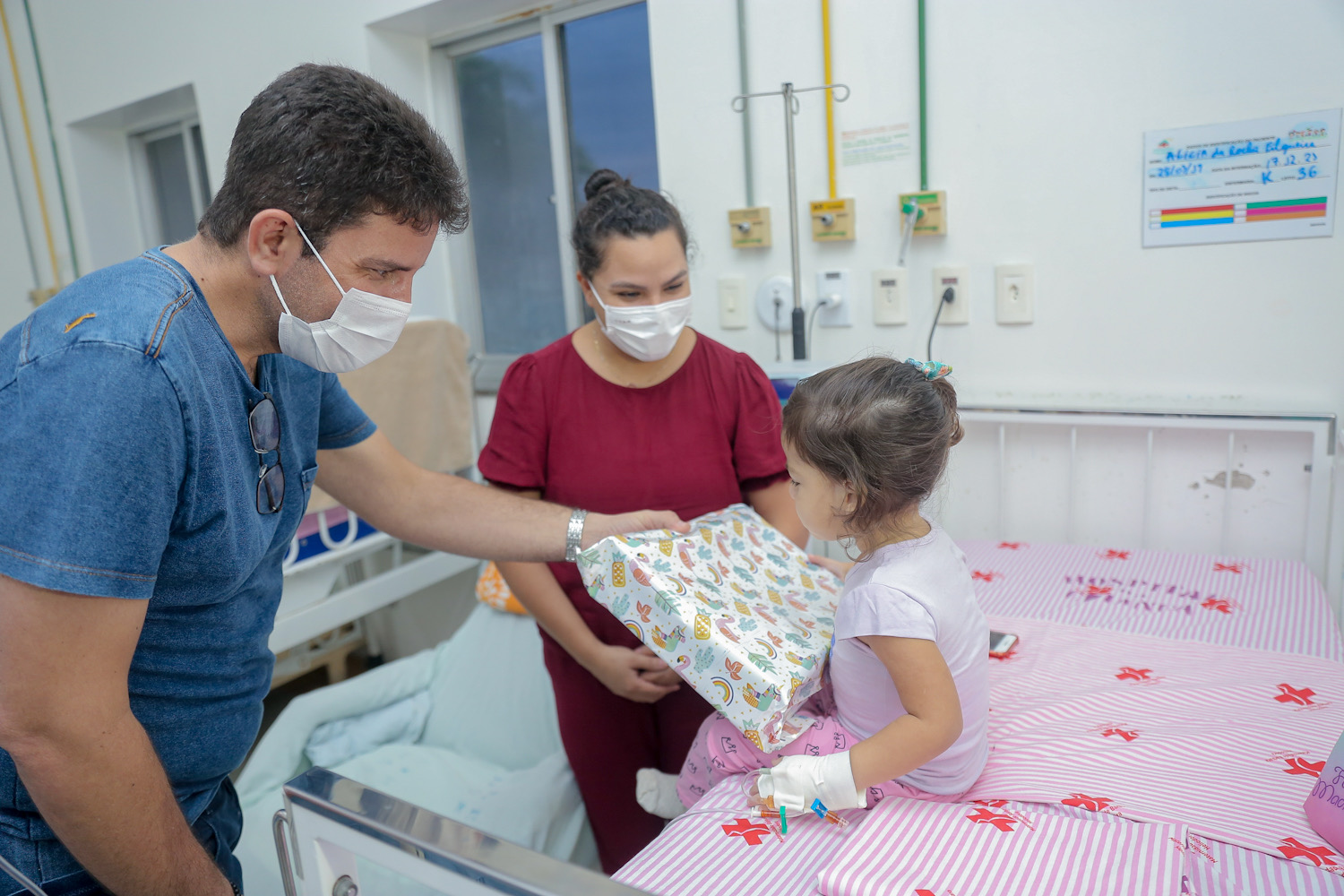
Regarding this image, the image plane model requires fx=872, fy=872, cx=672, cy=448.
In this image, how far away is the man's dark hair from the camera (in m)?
0.89

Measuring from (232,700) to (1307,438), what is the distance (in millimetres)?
1971

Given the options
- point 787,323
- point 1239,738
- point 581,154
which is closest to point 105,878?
point 1239,738

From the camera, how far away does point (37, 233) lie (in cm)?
391

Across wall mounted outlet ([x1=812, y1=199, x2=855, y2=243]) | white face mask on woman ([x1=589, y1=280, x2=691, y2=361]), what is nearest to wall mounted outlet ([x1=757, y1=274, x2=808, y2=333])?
wall mounted outlet ([x1=812, y1=199, x2=855, y2=243])

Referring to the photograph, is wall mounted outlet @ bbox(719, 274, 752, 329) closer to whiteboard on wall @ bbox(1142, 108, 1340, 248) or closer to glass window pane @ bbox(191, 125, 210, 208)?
whiteboard on wall @ bbox(1142, 108, 1340, 248)

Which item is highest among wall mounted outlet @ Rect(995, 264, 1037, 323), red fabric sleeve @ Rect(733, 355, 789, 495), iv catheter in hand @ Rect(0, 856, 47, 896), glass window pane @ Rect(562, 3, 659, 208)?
glass window pane @ Rect(562, 3, 659, 208)

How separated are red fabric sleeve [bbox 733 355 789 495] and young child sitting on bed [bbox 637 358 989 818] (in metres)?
0.44

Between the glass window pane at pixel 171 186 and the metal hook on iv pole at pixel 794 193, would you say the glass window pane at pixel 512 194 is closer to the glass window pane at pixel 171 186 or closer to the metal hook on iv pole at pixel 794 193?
the metal hook on iv pole at pixel 794 193

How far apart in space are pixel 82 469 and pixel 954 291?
Result: 1766 millimetres

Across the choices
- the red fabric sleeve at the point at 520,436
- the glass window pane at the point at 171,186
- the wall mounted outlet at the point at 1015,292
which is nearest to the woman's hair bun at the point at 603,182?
the red fabric sleeve at the point at 520,436

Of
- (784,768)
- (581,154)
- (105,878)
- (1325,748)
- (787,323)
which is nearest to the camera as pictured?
(105,878)

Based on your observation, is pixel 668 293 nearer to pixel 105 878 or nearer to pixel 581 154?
pixel 105 878

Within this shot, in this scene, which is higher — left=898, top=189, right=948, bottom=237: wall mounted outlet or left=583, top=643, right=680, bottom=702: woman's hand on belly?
left=898, top=189, right=948, bottom=237: wall mounted outlet

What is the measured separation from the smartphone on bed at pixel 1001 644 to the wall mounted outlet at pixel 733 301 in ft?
3.68
